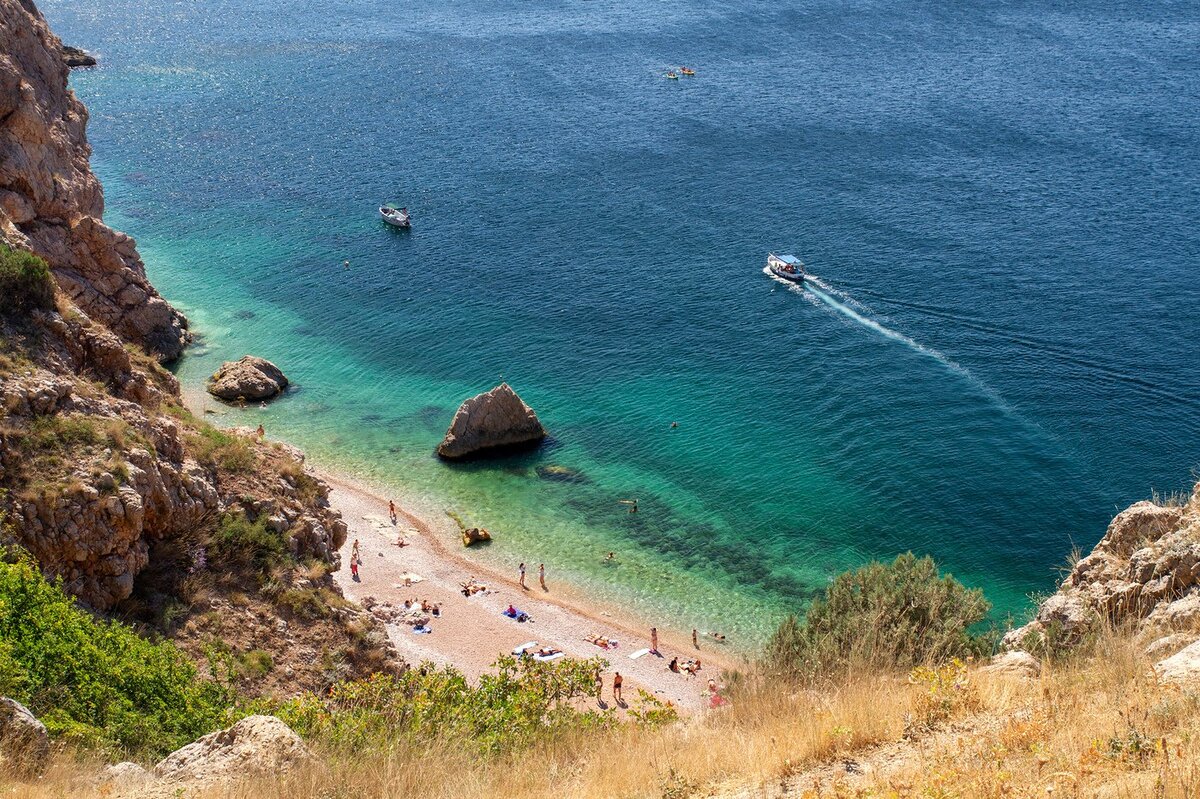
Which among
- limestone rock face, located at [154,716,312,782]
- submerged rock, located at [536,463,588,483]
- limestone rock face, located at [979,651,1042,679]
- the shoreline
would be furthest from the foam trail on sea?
limestone rock face, located at [154,716,312,782]

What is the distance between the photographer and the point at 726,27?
141750 mm

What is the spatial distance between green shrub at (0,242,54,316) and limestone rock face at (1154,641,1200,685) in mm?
27759

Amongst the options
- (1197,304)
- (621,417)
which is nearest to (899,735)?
(621,417)

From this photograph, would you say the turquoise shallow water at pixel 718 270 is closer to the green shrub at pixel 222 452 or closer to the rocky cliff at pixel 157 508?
the rocky cliff at pixel 157 508

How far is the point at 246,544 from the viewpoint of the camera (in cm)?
2806

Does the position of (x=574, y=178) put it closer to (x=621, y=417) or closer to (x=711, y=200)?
(x=711, y=200)

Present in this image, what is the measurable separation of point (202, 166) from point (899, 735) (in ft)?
322

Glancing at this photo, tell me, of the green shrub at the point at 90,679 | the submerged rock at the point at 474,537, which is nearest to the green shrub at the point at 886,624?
the green shrub at the point at 90,679

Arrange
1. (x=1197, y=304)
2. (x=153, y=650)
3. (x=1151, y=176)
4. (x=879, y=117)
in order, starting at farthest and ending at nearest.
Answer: (x=879, y=117)
(x=1151, y=176)
(x=1197, y=304)
(x=153, y=650)

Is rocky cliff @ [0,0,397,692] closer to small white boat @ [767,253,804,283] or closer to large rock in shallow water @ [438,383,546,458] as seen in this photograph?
large rock in shallow water @ [438,383,546,458]

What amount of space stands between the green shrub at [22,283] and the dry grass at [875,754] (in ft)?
55.6

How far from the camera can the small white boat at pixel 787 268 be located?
73.4 m

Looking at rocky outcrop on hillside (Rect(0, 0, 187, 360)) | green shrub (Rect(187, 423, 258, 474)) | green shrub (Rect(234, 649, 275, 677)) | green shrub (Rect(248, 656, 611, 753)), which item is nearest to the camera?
green shrub (Rect(248, 656, 611, 753))

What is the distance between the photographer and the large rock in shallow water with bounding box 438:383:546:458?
184 ft
